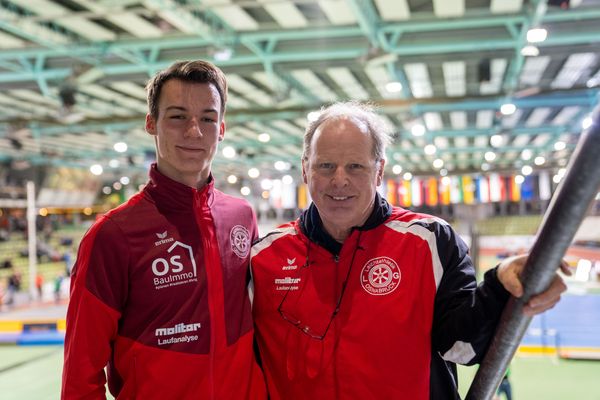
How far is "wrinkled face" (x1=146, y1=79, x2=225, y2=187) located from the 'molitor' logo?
757mm

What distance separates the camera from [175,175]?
201 cm

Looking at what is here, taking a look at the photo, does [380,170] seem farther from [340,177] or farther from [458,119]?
[458,119]

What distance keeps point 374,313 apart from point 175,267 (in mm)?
747

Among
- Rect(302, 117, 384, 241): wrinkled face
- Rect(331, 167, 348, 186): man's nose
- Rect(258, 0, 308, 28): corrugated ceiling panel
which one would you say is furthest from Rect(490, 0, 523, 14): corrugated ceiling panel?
Rect(331, 167, 348, 186): man's nose

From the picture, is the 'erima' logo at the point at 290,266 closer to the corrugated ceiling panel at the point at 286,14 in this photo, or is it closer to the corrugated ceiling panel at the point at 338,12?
the corrugated ceiling panel at the point at 286,14

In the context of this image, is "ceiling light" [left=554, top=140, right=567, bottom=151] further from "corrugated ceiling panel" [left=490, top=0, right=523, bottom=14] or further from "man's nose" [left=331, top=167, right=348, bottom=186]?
"man's nose" [left=331, top=167, right=348, bottom=186]

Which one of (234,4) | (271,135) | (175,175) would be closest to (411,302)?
(175,175)

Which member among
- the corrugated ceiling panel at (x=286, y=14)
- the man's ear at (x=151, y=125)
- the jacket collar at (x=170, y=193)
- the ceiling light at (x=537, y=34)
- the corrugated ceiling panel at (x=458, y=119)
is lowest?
the jacket collar at (x=170, y=193)

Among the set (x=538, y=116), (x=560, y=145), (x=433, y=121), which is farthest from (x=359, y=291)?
(x=560, y=145)

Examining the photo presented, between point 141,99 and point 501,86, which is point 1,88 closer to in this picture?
point 141,99

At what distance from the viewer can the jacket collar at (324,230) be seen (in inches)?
75.5

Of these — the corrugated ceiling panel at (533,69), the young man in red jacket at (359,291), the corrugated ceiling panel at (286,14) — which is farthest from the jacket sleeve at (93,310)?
the corrugated ceiling panel at (533,69)

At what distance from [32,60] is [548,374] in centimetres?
1076

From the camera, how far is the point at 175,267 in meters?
1.88
